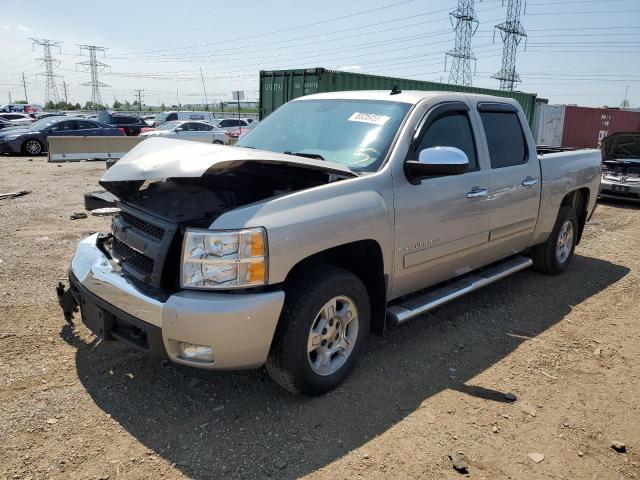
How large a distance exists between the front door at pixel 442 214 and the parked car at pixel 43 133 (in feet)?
61.4

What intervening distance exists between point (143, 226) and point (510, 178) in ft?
10.3

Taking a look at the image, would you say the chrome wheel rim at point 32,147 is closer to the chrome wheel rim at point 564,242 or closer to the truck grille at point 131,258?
the truck grille at point 131,258

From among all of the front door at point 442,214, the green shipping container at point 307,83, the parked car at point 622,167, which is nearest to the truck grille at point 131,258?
the front door at point 442,214

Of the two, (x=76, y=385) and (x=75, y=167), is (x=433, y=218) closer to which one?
(x=76, y=385)

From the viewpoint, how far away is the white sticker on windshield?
12.3 feet

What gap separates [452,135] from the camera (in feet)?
13.5

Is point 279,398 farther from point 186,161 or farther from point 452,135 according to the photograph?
point 452,135

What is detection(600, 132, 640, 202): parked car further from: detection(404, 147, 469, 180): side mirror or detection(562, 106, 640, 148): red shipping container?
detection(562, 106, 640, 148): red shipping container

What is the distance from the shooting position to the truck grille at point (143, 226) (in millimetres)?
2996

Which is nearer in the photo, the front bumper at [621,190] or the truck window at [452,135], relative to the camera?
the truck window at [452,135]

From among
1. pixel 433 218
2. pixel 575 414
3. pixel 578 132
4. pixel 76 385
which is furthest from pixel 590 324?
pixel 578 132

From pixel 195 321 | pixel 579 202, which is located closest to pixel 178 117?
pixel 579 202

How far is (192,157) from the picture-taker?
296 centimetres

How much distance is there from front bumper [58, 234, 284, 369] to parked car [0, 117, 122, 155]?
18612 millimetres
